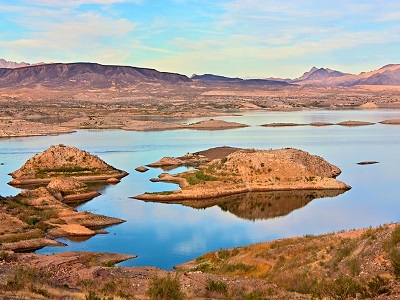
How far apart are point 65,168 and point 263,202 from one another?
68.1ft

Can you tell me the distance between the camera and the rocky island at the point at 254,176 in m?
46.8

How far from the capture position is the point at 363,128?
3969 inches

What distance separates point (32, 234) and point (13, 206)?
17.3ft

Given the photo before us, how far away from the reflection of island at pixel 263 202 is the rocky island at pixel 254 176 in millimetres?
813

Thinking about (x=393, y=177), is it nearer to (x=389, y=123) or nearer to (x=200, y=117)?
(x=389, y=123)

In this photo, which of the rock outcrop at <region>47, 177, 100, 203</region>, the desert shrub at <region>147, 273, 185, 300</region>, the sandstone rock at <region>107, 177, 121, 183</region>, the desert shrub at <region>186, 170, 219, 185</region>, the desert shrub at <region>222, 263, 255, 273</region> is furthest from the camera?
the sandstone rock at <region>107, 177, 121, 183</region>

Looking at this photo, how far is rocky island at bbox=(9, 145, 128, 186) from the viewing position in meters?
53.5

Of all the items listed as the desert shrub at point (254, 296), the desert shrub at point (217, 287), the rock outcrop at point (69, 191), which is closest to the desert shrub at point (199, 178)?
the rock outcrop at point (69, 191)

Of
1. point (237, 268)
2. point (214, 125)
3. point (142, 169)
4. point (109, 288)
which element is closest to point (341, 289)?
point (109, 288)

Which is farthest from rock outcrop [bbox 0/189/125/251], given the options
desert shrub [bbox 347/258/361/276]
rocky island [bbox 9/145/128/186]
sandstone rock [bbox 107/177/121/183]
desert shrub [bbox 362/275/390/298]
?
desert shrub [bbox 362/275/390/298]

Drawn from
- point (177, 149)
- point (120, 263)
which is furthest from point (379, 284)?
point (177, 149)

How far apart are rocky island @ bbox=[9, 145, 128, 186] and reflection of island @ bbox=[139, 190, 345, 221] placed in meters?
12.4

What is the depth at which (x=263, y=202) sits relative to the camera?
145ft

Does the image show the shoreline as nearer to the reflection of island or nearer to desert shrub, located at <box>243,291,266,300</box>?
the reflection of island
